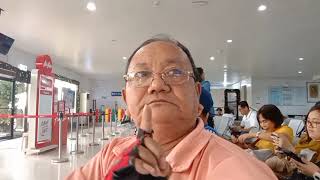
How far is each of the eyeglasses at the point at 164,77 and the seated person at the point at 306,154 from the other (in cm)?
126

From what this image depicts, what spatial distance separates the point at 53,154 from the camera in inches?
235

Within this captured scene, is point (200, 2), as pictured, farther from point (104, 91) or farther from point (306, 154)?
point (104, 91)

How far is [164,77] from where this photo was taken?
0.66 metres

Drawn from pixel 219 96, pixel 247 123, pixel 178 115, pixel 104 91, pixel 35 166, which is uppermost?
pixel 104 91

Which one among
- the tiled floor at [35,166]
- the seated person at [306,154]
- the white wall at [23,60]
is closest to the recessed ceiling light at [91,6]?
the tiled floor at [35,166]

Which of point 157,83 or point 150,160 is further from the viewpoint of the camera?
point 157,83

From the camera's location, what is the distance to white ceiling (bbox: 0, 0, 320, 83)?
557cm

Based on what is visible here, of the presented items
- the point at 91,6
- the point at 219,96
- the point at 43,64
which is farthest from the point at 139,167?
the point at 219,96

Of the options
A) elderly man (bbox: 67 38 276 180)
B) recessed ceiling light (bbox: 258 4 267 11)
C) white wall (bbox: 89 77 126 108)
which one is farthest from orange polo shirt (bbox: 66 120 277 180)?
white wall (bbox: 89 77 126 108)

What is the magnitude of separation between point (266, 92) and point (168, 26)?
41.4ft

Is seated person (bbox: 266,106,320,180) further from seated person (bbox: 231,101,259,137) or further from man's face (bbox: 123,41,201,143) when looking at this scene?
seated person (bbox: 231,101,259,137)

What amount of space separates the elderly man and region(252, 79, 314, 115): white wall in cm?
1774

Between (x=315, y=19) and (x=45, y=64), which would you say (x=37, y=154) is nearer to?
(x=45, y=64)

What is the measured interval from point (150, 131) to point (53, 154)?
6087 mm
